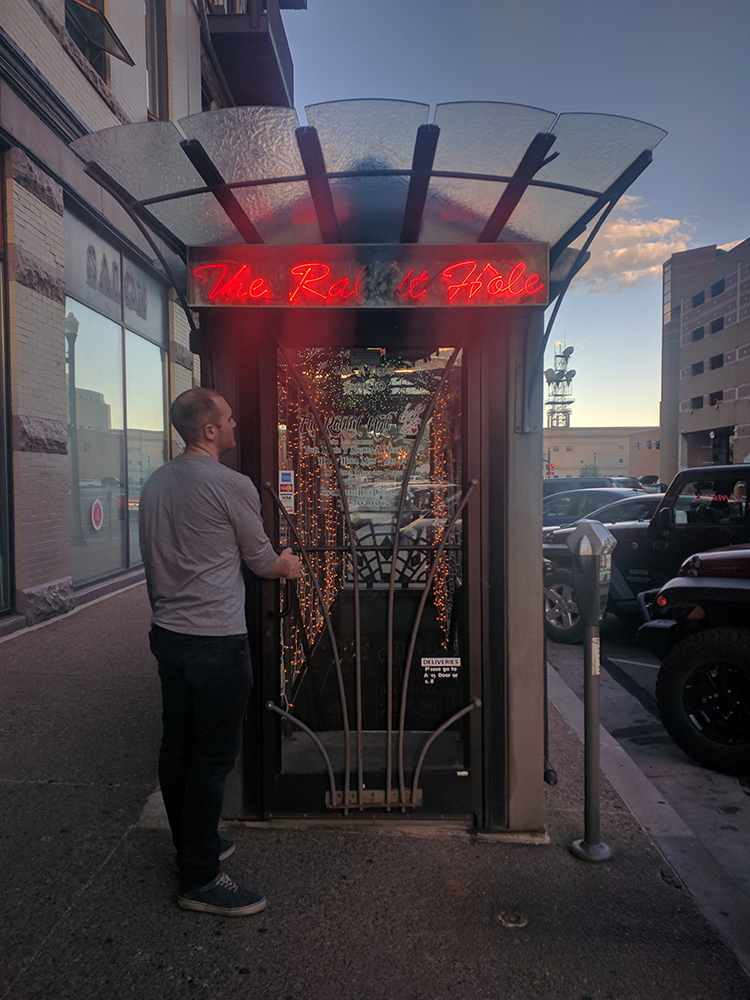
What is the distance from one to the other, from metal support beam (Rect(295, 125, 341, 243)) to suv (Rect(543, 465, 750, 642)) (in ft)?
Answer: 13.2

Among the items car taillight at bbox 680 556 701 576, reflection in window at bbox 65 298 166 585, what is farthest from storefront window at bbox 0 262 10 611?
car taillight at bbox 680 556 701 576

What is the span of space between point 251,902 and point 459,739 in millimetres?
1319

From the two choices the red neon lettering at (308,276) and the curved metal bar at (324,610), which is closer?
the red neon lettering at (308,276)

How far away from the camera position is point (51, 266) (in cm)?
736

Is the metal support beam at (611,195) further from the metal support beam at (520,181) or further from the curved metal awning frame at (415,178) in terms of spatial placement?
the metal support beam at (520,181)

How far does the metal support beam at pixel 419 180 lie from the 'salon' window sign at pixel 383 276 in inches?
2.9

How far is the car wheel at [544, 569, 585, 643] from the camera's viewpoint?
22.9ft

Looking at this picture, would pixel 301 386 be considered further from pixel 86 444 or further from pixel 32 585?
pixel 86 444

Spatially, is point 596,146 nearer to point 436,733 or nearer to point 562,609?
point 436,733

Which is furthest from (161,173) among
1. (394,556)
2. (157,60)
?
(157,60)

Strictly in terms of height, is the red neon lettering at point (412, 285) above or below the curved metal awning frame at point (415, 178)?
below

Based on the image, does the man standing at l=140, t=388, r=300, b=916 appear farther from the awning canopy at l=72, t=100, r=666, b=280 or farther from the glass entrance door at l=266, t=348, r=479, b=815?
the awning canopy at l=72, t=100, r=666, b=280

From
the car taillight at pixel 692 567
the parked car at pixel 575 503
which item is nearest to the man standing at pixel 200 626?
the car taillight at pixel 692 567

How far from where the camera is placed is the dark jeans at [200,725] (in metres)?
2.46
